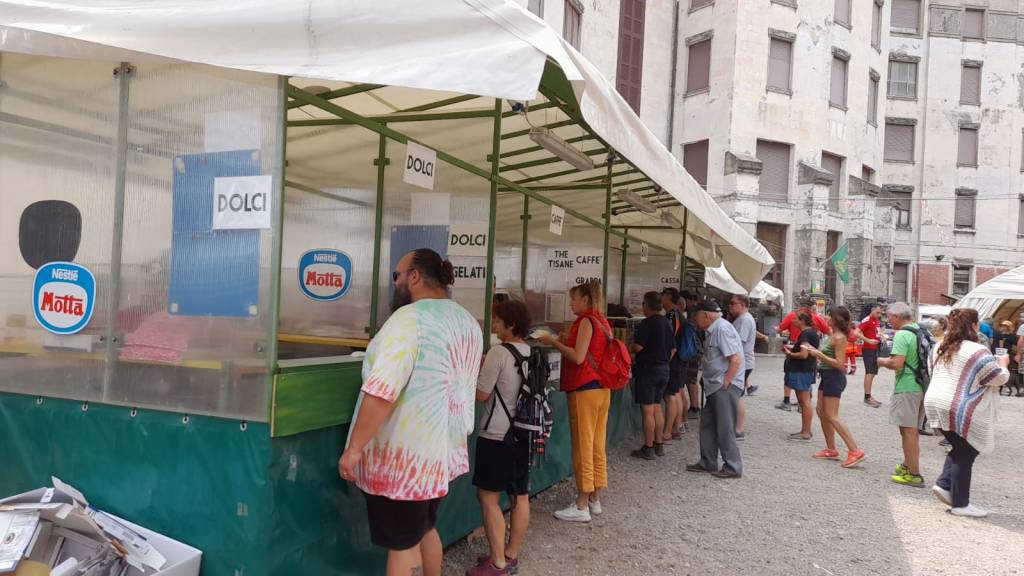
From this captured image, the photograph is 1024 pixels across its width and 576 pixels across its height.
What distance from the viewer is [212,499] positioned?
291 cm

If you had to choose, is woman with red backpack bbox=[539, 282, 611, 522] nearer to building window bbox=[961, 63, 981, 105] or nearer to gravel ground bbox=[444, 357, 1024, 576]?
gravel ground bbox=[444, 357, 1024, 576]

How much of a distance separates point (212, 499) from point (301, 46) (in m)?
1.82

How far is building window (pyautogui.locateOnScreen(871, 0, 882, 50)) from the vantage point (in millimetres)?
28791

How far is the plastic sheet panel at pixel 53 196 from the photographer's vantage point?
10.5 feet

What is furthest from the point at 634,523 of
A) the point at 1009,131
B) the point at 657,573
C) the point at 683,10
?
the point at 1009,131

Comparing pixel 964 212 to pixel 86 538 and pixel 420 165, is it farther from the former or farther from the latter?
pixel 86 538

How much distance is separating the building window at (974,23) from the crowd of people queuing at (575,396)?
31.1 metres

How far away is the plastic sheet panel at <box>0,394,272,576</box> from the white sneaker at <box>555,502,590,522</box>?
9.17 ft

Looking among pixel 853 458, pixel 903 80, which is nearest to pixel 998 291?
pixel 853 458

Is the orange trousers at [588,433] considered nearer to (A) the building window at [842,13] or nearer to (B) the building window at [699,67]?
(B) the building window at [699,67]

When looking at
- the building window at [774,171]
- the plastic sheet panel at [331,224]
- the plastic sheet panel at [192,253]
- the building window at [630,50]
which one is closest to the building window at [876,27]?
the building window at [774,171]

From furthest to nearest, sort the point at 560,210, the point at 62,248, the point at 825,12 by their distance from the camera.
Result: the point at 825,12, the point at 560,210, the point at 62,248

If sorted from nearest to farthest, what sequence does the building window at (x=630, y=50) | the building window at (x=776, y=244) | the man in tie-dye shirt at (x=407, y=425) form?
the man in tie-dye shirt at (x=407, y=425)
the building window at (x=630, y=50)
the building window at (x=776, y=244)

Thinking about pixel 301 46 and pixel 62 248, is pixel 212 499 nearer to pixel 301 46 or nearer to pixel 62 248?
pixel 62 248
